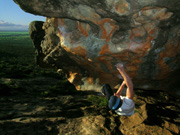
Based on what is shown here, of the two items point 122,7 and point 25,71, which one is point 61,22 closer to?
point 122,7

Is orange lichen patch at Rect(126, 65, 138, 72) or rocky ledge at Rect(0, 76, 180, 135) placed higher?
orange lichen patch at Rect(126, 65, 138, 72)

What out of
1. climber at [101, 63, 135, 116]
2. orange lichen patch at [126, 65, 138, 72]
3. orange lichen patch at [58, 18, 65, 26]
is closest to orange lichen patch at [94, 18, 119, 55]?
orange lichen patch at [126, 65, 138, 72]

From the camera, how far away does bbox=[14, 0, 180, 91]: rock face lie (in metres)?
3.55

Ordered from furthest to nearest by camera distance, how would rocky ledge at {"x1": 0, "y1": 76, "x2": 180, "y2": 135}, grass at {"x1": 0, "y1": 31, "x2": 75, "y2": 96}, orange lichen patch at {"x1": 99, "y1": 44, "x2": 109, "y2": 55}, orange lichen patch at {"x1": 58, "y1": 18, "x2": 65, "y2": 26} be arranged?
grass at {"x1": 0, "y1": 31, "x2": 75, "y2": 96} → orange lichen patch at {"x1": 58, "y1": 18, "x2": 65, "y2": 26} → orange lichen patch at {"x1": 99, "y1": 44, "x2": 109, "y2": 55} → rocky ledge at {"x1": 0, "y1": 76, "x2": 180, "y2": 135}

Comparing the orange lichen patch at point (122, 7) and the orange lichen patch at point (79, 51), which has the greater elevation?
the orange lichen patch at point (122, 7)

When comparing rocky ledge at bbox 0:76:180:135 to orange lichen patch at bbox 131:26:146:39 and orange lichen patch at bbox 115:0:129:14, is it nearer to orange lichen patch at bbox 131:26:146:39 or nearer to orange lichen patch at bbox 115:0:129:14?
orange lichen patch at bbox 131:26:146:39

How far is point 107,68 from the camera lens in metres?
5.94

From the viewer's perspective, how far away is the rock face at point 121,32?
355 cm

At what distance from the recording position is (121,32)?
446 centimetres

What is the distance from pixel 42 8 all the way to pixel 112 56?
287 cm

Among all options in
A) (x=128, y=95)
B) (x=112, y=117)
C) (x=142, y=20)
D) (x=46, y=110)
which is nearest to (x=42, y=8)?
(x=142, y=20)

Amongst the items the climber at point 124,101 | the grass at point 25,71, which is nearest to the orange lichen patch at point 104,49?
the climber at point 124,101

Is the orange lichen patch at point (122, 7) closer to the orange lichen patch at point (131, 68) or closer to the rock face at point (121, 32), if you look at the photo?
the rock face at point (121, 32)

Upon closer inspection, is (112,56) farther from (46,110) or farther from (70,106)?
A: (46,110)
